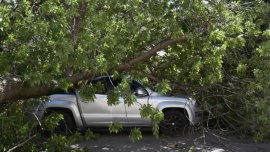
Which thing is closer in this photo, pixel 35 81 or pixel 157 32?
pixel 35 81

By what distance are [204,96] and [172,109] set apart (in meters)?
3.86

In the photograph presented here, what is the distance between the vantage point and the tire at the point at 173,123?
9961mm

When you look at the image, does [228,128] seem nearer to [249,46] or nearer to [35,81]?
[249,46]

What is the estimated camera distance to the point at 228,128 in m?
7.78

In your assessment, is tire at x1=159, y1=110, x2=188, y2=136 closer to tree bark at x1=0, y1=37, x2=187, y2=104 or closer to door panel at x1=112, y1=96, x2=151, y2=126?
door panel at x1=112, y1=96, x2=151, y2=126

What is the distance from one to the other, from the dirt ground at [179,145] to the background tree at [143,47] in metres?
2.05

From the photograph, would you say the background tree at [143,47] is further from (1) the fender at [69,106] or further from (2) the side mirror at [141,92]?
(1) the fender at [69,106]

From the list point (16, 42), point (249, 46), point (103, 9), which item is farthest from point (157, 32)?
point (16, 42)

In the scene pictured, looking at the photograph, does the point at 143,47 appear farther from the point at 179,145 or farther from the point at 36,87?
the point at 179,145

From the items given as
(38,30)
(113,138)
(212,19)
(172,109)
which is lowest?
(113,138)

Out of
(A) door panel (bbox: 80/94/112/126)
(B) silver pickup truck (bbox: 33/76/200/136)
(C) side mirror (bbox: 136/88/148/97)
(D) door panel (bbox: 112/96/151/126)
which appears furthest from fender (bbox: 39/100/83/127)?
(C) side mirror (bbox: 136/88/148/97)

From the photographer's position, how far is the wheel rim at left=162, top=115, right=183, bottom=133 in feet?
32.8

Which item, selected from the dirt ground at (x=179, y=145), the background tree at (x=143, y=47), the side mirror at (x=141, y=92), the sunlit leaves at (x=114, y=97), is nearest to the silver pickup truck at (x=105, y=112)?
the dirt ground at (x=179, y=145)

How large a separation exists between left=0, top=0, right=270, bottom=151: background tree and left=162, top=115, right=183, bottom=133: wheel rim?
9.61 feet
